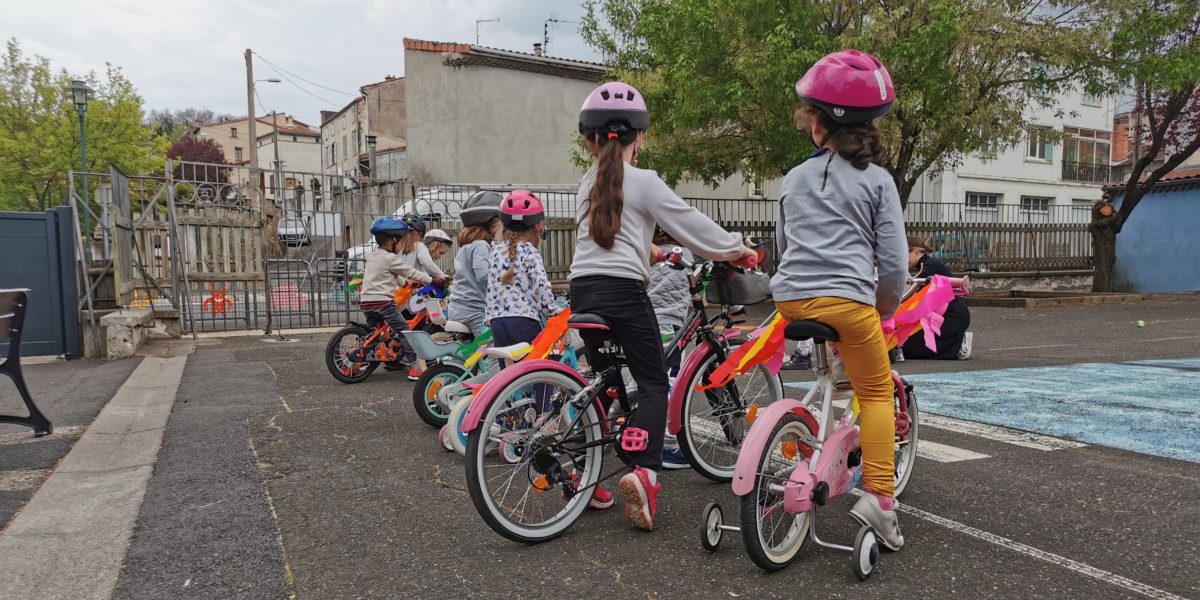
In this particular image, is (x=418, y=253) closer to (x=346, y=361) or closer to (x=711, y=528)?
(x=346, y=361)

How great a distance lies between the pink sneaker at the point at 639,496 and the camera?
330 cm

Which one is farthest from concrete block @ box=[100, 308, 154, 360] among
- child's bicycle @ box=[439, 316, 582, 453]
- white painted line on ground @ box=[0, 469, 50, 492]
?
child's bicycle @ box=[439, 316, 582, 453]

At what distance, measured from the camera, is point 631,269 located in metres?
3.30

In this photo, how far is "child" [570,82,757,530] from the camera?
10.8 ft

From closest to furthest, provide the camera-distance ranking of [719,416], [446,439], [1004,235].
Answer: [719,416], [446,439], [1004,235]

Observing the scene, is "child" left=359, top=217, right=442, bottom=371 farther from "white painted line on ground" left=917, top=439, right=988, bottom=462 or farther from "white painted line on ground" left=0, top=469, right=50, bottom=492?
"white painted line on ground" left=917, top=439, right=988, bottom=462

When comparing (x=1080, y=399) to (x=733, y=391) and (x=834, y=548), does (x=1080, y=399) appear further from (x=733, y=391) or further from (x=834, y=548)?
(x=834, y=548)

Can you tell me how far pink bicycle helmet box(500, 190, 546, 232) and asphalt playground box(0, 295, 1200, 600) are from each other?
4.66ft

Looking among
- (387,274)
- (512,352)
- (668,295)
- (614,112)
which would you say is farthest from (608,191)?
(387,274)

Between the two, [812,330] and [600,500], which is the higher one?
[812,330]

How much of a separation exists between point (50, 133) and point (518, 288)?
3331 cm

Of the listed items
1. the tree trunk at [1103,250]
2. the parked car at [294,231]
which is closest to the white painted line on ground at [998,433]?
the parked car at [294,231]

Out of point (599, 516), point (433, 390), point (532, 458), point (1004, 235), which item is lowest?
point (599, 516)

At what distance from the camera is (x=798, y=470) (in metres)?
2.89
